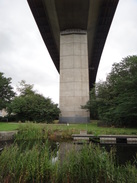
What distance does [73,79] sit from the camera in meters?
17.8

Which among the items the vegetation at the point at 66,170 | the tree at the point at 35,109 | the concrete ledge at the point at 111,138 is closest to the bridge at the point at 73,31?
the tree at the point at 35,109

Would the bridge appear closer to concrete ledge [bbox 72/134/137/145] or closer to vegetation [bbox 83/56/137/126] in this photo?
vegetation [bbox 83/56/137/126]

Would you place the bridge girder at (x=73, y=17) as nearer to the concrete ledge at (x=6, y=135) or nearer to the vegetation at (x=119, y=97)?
the vegetation at (x=119, y=97)

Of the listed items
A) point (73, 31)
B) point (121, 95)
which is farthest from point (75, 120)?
point (73, 31)

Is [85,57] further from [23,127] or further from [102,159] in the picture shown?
[102,159]

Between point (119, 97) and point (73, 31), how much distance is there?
38.6ft

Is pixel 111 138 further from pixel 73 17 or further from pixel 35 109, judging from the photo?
pixel 73 17

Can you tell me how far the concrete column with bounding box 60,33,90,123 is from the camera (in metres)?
17.1

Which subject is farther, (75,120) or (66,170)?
(75,120)

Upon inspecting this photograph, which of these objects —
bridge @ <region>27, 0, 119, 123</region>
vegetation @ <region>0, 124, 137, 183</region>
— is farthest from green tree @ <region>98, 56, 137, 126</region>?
vegetation @ <region>0, 124, 137, 183</region>

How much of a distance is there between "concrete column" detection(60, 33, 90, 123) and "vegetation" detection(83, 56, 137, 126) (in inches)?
57.7

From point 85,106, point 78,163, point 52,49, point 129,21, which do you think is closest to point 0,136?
point 78,163

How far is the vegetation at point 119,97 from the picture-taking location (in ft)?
32.4

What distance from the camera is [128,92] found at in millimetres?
10172
